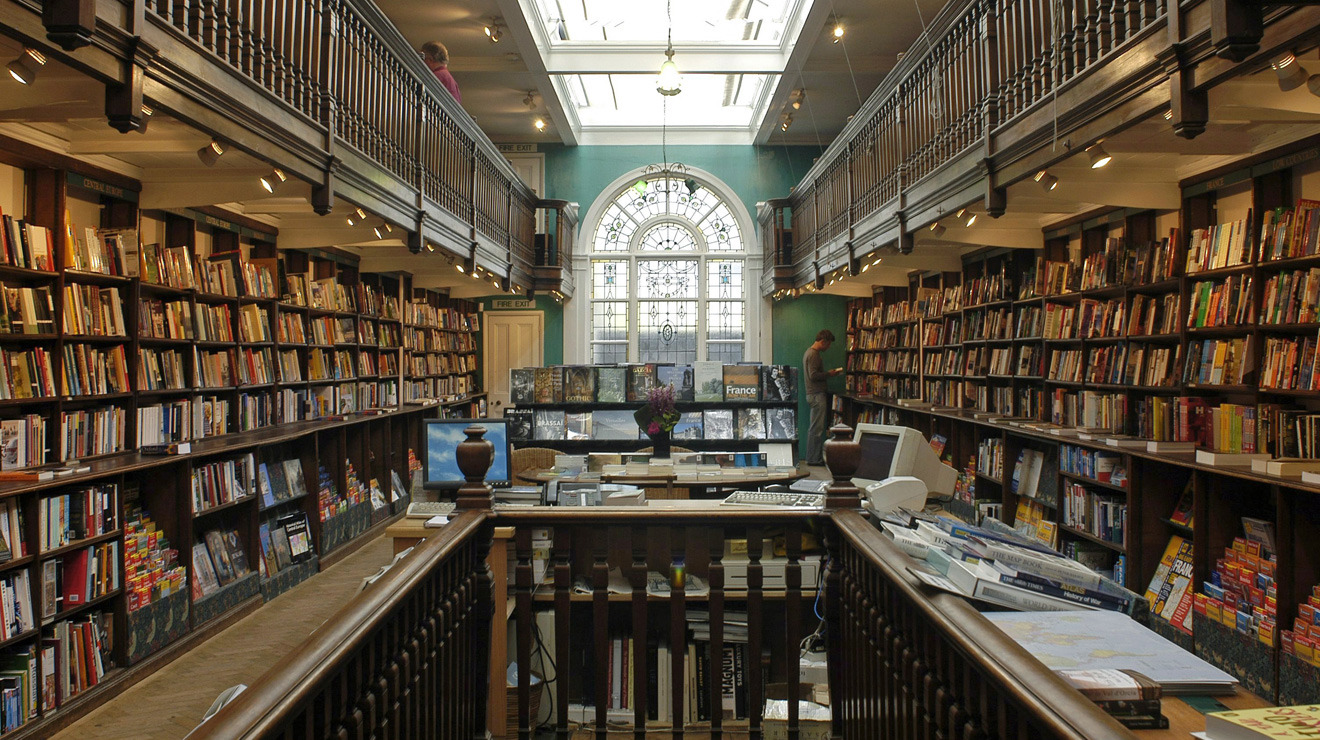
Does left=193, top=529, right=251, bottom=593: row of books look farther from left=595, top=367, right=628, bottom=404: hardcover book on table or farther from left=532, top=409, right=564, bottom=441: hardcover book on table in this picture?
left=595, top=367, right=628, bottom=404: hardcover book on table

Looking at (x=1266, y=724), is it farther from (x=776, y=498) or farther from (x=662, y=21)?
(x=662, y=21)

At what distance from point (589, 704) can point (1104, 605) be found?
2.40 m

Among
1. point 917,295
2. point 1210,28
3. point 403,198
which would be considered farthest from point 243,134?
point 917,295

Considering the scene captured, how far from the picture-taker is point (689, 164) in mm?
12656

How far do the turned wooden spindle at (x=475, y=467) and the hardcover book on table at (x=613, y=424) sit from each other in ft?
17.5

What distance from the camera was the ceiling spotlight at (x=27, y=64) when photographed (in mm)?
2332

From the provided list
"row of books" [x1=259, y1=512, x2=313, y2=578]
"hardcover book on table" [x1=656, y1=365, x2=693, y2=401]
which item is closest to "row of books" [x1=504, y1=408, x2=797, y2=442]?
"hardcover book on table" [x1=656, y1=365, x2=693, y2=401]

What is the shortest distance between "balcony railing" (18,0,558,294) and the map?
3031 mm

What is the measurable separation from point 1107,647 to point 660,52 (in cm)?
957

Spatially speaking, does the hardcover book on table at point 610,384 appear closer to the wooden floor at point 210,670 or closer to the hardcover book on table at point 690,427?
the hardcover book on table at point 690,427

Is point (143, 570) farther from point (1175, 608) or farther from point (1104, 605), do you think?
point (1175, 608)

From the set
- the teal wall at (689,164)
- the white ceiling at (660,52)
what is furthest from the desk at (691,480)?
the teal wall at (689,164)

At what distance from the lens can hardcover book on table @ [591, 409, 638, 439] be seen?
7785 mm

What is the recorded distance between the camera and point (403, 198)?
5.32 m
